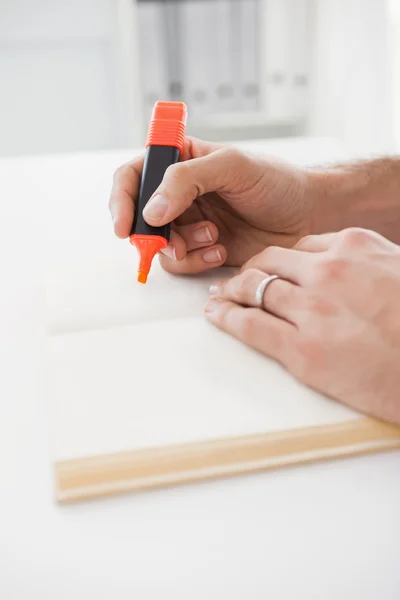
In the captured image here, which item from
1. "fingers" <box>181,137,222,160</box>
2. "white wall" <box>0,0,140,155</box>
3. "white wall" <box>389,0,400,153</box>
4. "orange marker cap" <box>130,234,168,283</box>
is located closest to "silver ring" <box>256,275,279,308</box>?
"orange marker cap" <box>130,234,168,283</box>

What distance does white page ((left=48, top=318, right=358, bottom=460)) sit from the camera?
0.45 meters

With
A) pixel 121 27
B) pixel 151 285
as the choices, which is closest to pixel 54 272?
pixel 151 285

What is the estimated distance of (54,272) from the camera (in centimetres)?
69

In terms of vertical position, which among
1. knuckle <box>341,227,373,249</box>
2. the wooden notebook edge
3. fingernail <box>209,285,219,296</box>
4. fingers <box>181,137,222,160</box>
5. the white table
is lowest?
the white table

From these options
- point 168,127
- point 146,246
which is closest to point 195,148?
point 168,127

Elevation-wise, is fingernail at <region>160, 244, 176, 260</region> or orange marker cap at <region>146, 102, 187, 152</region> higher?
orange marker cap at <region>146, 102, 187, 152</region>

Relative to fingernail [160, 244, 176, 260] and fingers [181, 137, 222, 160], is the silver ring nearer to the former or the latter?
fingernail [160, 244, 176, 260]

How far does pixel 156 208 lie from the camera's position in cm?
60

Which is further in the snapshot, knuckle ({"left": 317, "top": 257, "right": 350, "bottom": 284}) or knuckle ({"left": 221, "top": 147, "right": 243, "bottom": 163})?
knuckle ({"left": 221, "top": 147, "right": 243, "bottom": 163})

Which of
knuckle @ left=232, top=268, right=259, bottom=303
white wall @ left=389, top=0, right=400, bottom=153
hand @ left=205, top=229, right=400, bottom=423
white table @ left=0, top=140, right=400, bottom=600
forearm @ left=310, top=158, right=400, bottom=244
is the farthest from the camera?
white wall @ left=389, top=0, right=400, bottom=153

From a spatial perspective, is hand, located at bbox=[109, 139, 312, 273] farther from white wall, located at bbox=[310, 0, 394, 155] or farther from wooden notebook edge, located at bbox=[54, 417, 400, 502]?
white wall, located at bbox=[310, 0, 394, 155]

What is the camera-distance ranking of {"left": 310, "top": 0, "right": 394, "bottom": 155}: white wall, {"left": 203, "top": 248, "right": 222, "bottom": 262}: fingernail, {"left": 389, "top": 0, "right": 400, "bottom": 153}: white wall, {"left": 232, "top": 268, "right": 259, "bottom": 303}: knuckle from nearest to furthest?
1. {"left": 232, "top": 268, "right": 259, "bottom": 303}: knuckle
2. {"left": 203, "top": 248, "right": 222, "bottom": 262}: fingernail
3. {"left": 389, "top": 0, "right": 400, "bottom": 153}: white wall
4. {"left": 310, "top": 0, "right": 394, "bottom": 155}: white wall

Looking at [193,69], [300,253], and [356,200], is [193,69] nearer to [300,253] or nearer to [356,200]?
[356,200]

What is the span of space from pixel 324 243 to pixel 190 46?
1.54 metres
